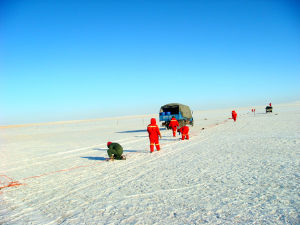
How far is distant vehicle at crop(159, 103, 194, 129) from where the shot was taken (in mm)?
20322

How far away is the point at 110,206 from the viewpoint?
3949 mm

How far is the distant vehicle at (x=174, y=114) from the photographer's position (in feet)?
66.7

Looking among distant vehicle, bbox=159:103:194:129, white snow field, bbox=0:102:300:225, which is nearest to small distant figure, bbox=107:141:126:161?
white snow field, bbox=0:102:300:225

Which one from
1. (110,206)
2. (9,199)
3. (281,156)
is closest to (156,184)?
(110,206)

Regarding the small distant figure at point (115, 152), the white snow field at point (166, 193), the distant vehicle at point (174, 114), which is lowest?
the white snow field at point (166, 193)

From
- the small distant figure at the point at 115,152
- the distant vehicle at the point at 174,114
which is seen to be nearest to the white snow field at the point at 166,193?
the small distant figure at the point at 115,152

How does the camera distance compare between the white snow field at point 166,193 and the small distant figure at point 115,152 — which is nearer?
the white snow field at point 166,193

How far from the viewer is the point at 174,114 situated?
21.3m

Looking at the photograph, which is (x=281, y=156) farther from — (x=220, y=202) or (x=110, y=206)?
(x=110, y=206)

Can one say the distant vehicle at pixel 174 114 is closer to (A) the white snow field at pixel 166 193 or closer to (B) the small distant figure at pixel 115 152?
(B) the small distant figure at pixel 115 152

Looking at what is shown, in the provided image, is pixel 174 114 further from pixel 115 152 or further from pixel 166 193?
pixel 166 193

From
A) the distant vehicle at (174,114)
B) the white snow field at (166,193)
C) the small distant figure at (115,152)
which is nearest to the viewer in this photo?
the white snow field at (166,193)

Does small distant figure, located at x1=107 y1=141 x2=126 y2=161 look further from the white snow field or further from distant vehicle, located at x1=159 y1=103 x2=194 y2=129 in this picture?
distant vehicle, located at x1=159 y1=103 x2=194 y2=129

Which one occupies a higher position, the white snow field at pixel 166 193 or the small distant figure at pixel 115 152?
the small distant figure at pixel 115 152
